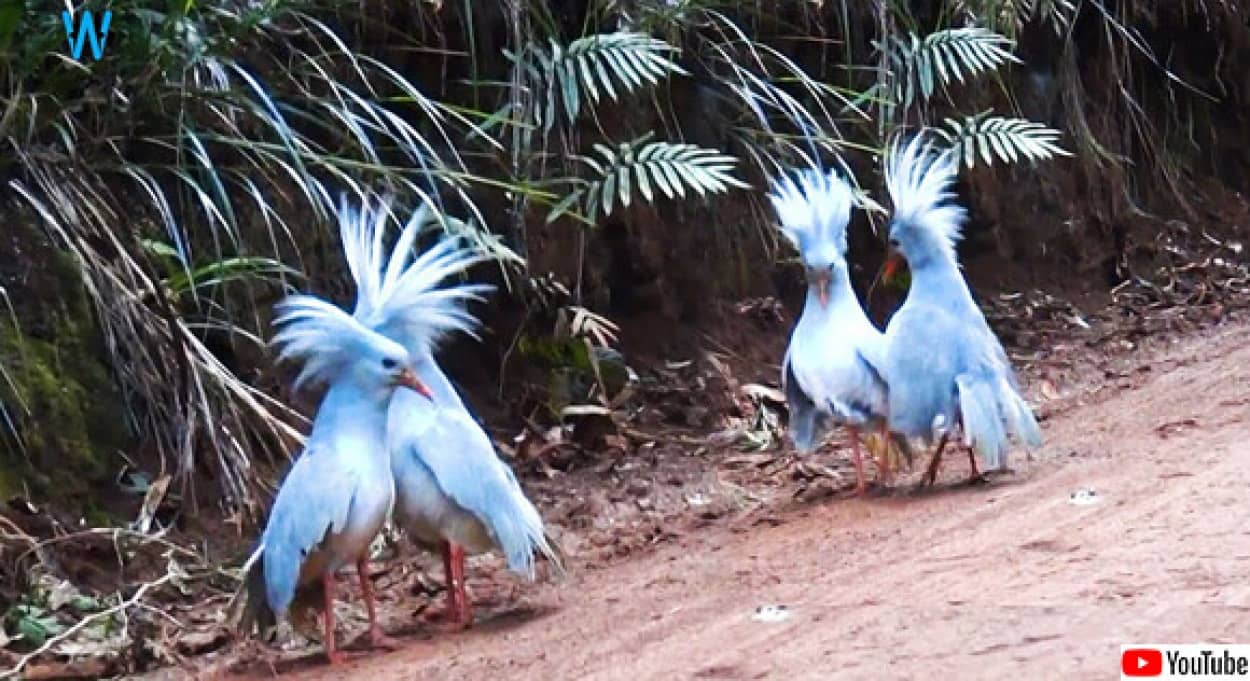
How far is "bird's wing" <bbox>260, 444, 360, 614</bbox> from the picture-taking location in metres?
4.74

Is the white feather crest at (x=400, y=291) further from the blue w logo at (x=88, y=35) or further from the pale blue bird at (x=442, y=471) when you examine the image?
the blue w logo at (x=88, y=35)

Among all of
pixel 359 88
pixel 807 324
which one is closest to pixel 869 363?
pixel 807 324

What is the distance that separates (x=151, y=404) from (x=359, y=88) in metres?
1.68

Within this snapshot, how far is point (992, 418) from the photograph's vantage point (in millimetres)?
5988

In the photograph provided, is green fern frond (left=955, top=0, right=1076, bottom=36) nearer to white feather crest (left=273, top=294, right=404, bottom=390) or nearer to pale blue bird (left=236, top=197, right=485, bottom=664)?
pale blue bird (left=236, top=197, right=485, bottom=664)

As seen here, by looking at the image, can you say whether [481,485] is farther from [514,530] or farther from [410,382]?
[410,382]

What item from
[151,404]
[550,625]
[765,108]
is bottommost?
[550,625]

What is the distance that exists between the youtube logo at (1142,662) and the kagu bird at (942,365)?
2266 millimetres

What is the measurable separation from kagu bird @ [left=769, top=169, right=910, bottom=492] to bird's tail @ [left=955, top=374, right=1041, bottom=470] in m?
0.29

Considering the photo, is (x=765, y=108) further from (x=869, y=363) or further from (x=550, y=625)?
(x=550, y=625)

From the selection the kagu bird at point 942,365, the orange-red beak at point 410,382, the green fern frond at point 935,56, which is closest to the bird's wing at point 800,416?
the kagu bird at point 942,365

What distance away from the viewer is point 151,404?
5977mm

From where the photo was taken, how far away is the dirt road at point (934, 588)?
4023 millimetres

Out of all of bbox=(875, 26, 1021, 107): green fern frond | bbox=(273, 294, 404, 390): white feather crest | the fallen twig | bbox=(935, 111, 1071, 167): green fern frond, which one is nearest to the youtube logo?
bbox=(273, 294, 404, 390): white feather crest
